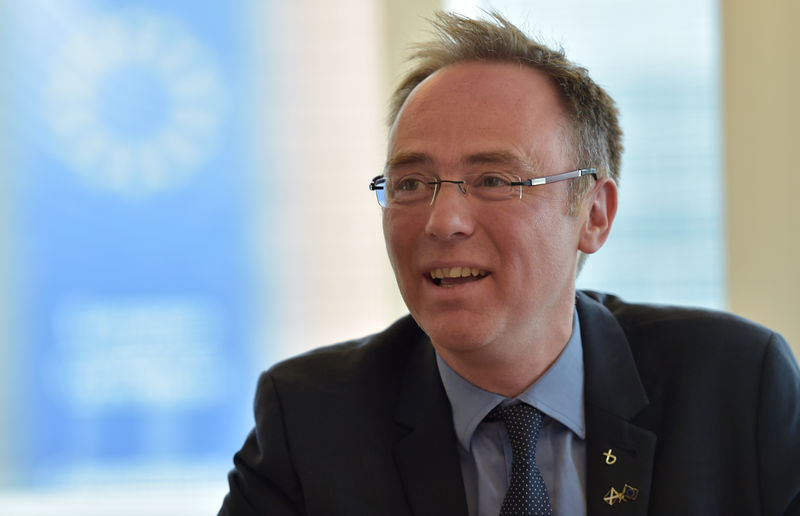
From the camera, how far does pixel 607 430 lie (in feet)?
5.19

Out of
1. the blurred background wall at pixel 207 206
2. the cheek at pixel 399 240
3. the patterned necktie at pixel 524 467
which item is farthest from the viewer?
the blurred background wall at pixel 207 206

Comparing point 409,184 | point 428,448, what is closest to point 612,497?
point 428,448

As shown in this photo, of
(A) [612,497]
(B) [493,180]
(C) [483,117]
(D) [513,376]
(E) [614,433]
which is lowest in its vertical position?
(A) [612,497]

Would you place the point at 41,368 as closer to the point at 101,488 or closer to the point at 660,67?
the point at 101,488

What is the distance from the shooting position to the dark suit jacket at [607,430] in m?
1.54

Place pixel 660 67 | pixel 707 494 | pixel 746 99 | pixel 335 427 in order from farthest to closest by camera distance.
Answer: pixel 660 67, pixel 746 99, pixel 335 427, pixel 707 494

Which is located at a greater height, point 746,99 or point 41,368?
point 746,99

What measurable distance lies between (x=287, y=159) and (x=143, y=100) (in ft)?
2.18

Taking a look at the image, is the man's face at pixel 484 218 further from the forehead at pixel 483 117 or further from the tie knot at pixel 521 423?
the tie knot at pixel 521 423

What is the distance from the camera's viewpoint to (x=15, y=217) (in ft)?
11.0

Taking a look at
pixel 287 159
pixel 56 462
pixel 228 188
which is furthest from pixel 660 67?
pixel 56 462

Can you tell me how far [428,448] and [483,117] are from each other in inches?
25.7

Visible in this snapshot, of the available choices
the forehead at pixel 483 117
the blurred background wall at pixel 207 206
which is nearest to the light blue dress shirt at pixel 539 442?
the forehead at pixel 483 117

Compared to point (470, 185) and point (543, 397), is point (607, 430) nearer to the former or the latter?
point (543, 397)
